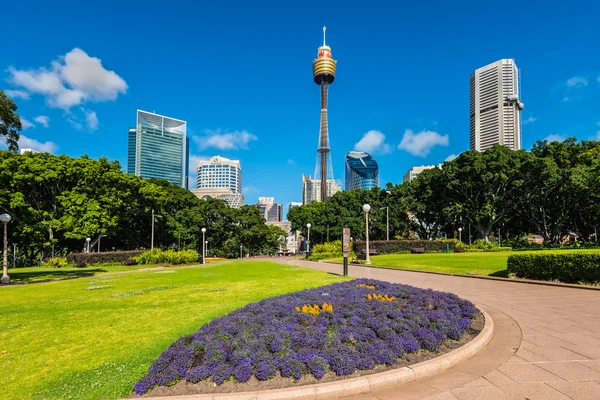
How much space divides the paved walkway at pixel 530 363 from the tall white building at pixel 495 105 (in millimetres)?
181519

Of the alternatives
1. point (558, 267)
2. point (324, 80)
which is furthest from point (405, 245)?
point (324, 80)

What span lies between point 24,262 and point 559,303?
52.3 m

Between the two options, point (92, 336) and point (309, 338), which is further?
point (92, 336)

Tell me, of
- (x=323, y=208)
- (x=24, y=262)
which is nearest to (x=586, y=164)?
(x=323, y=208)

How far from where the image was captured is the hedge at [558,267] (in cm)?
1033

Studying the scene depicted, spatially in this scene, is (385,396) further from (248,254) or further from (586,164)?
(248,254)

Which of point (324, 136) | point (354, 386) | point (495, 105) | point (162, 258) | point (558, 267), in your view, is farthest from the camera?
point (495, 105)

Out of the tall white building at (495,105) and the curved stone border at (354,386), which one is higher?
the tall white building at (495,105)

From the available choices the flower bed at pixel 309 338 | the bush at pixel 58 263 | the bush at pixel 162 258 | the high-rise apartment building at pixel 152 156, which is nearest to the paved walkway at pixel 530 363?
the flower bed at pixel 309 338

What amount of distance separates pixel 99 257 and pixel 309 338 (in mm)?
35502

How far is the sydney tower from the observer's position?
117438 millimetres

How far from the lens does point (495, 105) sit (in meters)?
178

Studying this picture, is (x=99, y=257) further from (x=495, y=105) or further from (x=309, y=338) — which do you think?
(x=495, y=105)

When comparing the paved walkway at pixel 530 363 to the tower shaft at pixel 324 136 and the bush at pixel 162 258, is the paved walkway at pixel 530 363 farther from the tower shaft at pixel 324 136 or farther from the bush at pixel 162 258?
the tower shaft at pixel 324 136
